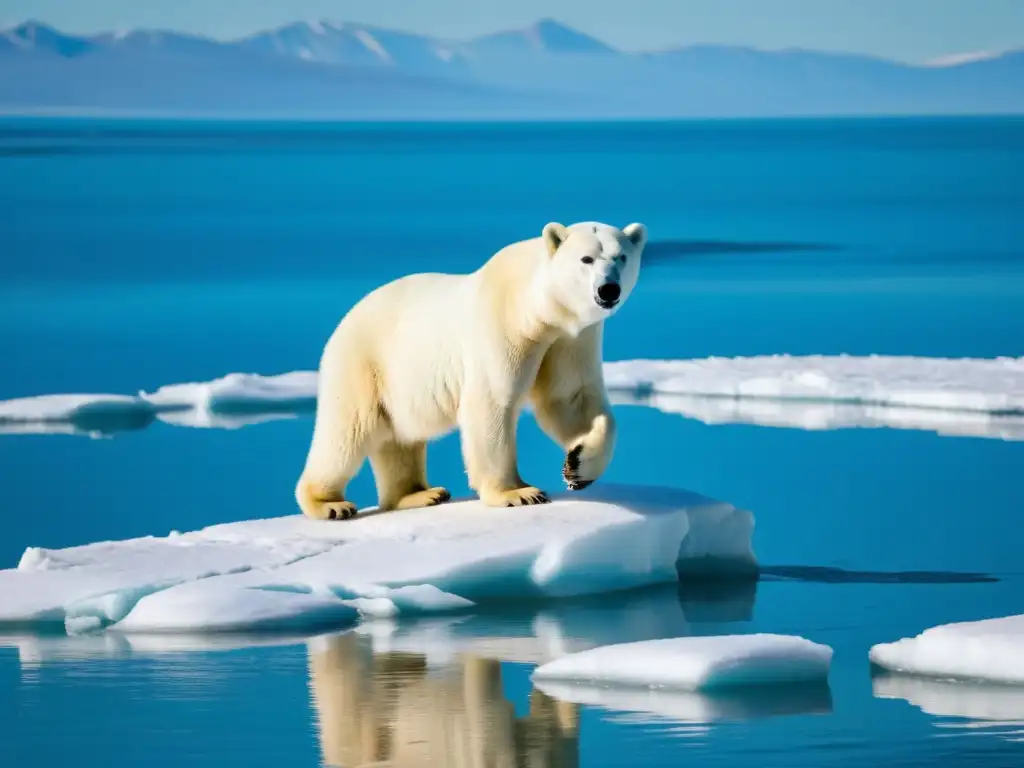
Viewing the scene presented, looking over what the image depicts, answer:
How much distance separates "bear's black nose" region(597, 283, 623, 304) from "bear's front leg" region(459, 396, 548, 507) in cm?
61

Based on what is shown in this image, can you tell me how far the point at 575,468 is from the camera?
7.79 meters

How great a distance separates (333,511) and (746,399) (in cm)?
575

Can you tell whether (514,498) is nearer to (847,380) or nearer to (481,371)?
(481,371)

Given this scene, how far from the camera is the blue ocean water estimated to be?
20.0ft

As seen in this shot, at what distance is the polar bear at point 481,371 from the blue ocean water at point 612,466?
684 mm

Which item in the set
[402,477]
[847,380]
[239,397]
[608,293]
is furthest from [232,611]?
[847,380]

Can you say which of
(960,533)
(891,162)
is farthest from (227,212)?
(960,533)

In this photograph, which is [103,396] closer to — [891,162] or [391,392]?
[391,392]

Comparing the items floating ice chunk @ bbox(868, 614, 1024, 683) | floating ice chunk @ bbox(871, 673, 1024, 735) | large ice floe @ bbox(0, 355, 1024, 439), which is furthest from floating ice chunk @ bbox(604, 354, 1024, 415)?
floating ice chunk @ bbox(871, 673, 1024, 735)

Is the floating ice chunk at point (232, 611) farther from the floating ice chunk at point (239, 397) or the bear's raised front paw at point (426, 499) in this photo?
the floating ice chunk at point (239, 397)

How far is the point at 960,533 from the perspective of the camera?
9055 mm

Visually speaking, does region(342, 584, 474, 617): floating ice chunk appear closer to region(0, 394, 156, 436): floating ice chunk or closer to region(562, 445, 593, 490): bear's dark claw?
region(562, 445, 593, 490): bear's dark claw

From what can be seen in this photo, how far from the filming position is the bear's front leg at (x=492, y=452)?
25.9 ft

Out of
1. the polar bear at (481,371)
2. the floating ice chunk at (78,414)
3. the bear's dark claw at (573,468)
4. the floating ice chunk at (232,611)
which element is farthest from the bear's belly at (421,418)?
the floating ice chunk at (78,414)
